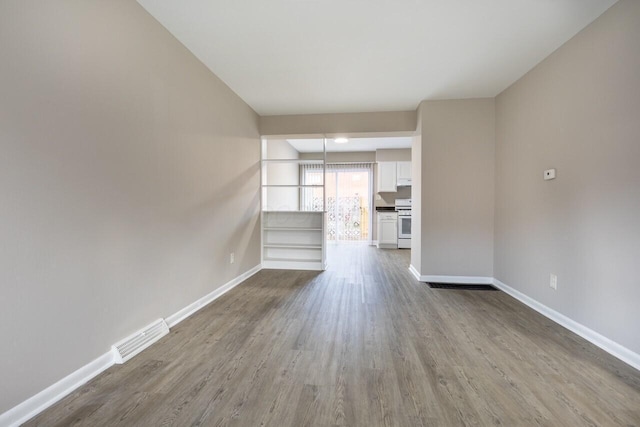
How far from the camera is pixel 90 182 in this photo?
1.61 metres

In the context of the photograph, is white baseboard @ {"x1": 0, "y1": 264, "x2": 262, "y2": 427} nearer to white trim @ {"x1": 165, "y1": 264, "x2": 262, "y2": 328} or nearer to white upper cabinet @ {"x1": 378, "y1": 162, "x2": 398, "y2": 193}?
white trim @ {"x1": 165, "y1": 264, "x2": 262, "y2": 328}

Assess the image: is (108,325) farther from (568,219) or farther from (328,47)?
(568,219)

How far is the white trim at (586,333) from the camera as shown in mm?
1781

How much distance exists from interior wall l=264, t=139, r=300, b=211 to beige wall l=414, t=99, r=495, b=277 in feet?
9.51

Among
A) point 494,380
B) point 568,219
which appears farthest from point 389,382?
point 568,219

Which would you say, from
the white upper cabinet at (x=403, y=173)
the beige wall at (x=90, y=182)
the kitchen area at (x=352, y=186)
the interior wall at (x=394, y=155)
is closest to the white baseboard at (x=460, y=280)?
the kitchen area at (x=352, y=186)

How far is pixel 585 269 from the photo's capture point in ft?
7.04

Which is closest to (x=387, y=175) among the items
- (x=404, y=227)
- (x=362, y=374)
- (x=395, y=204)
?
(x=395, y=204)

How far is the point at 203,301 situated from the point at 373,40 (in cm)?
304

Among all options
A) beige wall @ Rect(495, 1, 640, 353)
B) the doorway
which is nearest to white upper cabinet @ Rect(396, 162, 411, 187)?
the doorway

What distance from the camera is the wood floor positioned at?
1332mm

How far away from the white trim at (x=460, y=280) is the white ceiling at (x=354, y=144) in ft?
11.5

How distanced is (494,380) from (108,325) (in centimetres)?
247

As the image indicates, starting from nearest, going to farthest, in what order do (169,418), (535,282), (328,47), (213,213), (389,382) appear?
(169,418), (389,382), (328,47), (535,282), (213,213)
